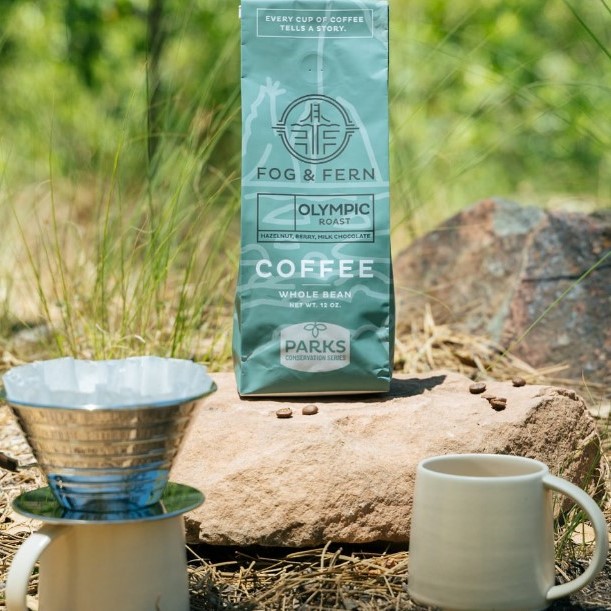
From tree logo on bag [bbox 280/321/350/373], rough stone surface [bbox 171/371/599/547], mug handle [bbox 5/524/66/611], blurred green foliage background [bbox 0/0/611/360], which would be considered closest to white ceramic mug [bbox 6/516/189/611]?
mug handle [bbox 5/524/66/611]

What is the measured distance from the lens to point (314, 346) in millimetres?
1862

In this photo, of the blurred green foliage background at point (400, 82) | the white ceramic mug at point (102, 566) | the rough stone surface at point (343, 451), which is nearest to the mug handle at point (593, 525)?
the rough stone surface at point (343, 451)

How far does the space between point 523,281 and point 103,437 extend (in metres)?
1.91

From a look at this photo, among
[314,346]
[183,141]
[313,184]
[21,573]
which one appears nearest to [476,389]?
[314,346]

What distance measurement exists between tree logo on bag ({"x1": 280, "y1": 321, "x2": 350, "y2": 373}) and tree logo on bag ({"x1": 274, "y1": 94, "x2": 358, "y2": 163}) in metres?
0.34

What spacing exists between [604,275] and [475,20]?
380cm

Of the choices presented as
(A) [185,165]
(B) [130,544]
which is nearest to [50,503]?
(B) [130,544]

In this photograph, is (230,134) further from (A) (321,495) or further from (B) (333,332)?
(A) (321,495)

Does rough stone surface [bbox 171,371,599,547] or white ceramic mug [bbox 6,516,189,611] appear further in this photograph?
rough stone surface [bbox 171,371,599,547]

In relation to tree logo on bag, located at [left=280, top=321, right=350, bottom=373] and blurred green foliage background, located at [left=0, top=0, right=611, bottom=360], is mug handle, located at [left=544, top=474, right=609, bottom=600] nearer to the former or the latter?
tree logo on bag, located at [left=280, top=321, right=350, bottom=373]

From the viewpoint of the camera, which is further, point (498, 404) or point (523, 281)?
point (523, 281)

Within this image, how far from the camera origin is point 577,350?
2703 mm

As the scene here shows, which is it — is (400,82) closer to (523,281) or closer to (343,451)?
(523,281)

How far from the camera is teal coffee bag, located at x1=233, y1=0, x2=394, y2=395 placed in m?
1.86
